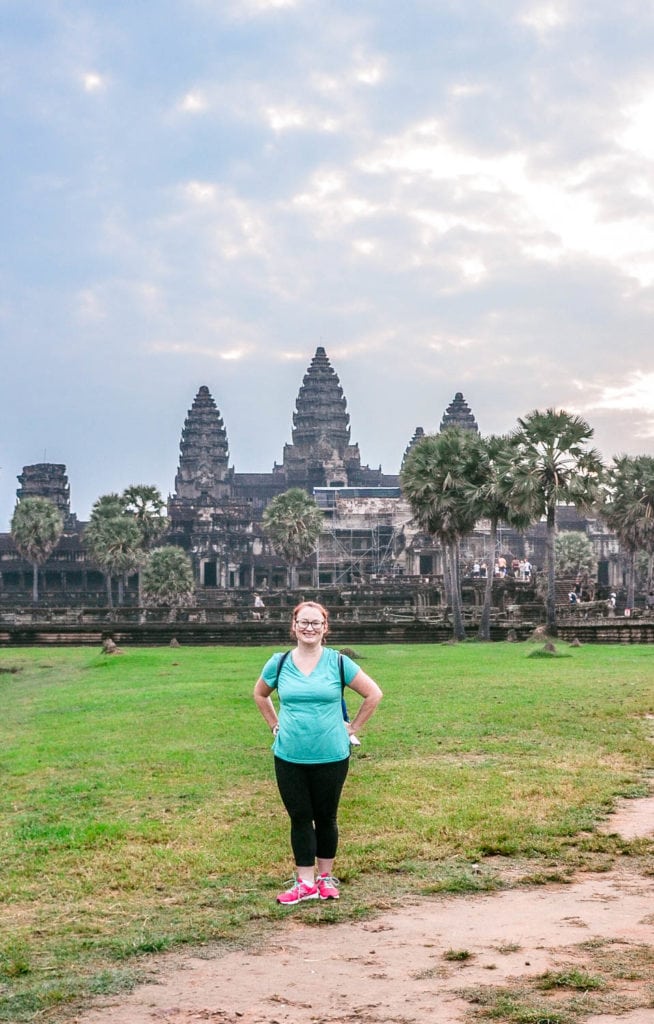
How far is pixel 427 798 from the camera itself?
10016 millimetres

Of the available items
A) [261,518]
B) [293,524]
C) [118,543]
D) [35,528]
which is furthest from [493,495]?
[261,518]

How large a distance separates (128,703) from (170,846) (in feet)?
35.8

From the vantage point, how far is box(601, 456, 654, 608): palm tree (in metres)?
50.5

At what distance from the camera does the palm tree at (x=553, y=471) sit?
38.4 meters

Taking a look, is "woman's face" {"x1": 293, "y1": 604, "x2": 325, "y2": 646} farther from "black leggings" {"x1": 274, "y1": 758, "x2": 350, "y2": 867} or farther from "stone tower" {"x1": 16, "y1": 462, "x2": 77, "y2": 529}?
"stone tower" {"x1": 16, "y1": 462, "x2": 77, "y2": 529}

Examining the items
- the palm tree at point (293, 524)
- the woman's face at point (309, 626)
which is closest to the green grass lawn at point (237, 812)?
the woman's face at point (309, 626)

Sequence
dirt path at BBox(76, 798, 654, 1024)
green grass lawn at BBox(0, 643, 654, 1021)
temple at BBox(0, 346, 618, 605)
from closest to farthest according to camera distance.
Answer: dirt path at BBox(76, 798, 654, 1024), green grass lawn at BBox(0, 643, 654, 1021), temple at BBox(0, 346, 618, 605)

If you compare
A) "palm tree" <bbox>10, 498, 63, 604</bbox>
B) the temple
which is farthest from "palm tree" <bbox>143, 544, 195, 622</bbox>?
"palm tree" <bbox>10, 498, 63, 604</bbox>

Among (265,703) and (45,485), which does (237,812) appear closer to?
(265,703)

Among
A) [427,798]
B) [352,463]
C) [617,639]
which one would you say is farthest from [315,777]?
[352,463]

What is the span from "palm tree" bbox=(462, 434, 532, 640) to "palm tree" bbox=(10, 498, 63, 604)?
46.9m

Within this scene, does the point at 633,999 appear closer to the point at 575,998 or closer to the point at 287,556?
the point at 575,998

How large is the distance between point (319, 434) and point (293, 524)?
72308 millimetres

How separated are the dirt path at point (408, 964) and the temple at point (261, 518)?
74.3 meters
